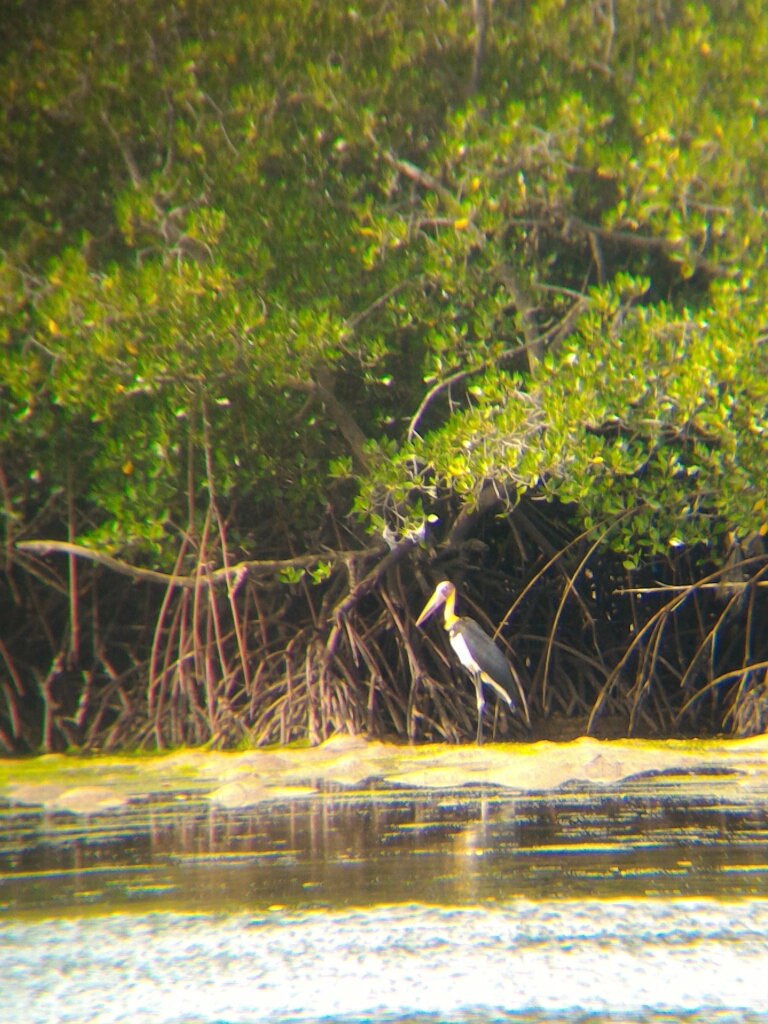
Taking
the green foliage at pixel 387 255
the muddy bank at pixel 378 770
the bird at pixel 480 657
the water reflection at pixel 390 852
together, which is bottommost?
the water reflection at pixel 390 852

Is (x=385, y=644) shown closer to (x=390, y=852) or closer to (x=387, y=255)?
(x=387, y=255)

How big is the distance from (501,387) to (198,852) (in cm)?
244

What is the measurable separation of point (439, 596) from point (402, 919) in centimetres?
355

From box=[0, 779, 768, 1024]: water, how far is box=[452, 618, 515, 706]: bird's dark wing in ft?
6.57

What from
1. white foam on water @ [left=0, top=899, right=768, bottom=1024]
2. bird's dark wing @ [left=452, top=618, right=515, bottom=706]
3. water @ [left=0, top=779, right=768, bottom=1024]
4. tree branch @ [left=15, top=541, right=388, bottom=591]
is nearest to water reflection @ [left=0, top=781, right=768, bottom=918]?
water @ [left=0, top=779, right=768, bottom=1024]

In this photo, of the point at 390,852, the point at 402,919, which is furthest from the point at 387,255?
the point at 402,919

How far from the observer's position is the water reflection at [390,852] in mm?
2061

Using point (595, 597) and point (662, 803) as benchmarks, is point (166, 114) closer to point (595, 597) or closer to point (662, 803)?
point (595, 597)

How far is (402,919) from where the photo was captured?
186 cm

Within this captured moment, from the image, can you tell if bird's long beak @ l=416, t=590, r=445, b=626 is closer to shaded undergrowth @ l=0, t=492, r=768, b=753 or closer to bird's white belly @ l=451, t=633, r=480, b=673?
shaded undergrowth @ l=0, t=492, r=768, b=753

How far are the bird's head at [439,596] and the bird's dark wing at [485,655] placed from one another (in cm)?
26

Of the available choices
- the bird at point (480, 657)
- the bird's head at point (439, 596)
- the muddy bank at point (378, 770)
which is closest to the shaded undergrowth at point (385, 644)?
the bird's head at point (439, 596)

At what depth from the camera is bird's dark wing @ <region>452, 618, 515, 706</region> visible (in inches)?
197

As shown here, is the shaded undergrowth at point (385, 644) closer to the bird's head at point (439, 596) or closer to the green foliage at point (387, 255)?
the bird's head at point (439, 596)
